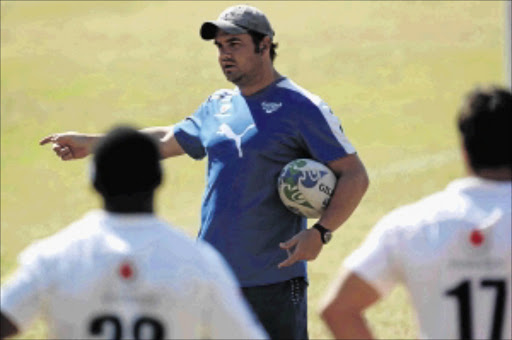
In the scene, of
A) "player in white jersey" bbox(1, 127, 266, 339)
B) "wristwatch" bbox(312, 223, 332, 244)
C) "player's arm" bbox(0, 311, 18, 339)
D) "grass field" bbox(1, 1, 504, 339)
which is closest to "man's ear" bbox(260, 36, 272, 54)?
"wristwatch" bbox(312, 223, 332, 244)

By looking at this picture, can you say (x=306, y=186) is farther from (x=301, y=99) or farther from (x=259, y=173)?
(x=301, y=99)

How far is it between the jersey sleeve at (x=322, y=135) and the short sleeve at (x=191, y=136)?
68 centimetres

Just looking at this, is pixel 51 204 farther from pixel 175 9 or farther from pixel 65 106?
pixel 175 9

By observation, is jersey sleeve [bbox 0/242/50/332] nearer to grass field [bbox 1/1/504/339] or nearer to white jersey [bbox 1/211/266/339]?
white jersey [bbox 1/211/266/339]

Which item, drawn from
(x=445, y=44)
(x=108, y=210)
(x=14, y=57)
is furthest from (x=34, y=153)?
(x=108, y=210)

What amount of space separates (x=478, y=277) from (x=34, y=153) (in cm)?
2705

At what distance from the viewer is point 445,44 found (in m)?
38.9

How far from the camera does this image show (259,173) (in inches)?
273

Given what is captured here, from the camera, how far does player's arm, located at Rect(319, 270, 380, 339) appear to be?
4477 millimetres

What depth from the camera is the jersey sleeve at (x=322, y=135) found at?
6.94 metres

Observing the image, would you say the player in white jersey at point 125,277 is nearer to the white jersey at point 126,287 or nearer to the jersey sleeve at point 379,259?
the white jersey at point 126,287

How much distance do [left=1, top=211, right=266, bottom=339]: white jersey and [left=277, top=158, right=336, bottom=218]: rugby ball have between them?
2550 mm

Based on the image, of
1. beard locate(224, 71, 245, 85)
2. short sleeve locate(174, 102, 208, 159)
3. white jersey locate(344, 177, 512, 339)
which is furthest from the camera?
short sleeve locate(174, 102, 208, 159)

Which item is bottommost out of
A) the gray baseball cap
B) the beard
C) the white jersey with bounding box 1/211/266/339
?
the white jersey with bounding box 1/211/266/339
